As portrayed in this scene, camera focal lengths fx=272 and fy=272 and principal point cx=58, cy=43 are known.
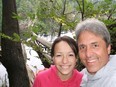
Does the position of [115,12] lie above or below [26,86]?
above

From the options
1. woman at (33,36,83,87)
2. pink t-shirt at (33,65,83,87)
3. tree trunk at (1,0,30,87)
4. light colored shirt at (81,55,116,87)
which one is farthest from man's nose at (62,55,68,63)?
tree trunk at (1,0,30,87)

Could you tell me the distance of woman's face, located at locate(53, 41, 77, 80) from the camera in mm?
2883

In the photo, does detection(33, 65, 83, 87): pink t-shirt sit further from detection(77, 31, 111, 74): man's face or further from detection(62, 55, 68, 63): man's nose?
detection(77, 31, 111, 74): man's face

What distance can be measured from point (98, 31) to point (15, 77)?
224 inches

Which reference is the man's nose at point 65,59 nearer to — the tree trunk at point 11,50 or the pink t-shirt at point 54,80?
the pink t-shirt at point 54,80

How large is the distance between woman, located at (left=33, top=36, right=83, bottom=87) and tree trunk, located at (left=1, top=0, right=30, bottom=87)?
4262 millimetres

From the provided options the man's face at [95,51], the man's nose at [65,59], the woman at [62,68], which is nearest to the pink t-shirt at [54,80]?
the woman at [62,68]

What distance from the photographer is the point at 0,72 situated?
9.04 metres

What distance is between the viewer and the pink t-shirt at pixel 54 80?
301 cm

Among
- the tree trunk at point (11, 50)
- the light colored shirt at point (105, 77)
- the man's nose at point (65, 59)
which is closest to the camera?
the light colored shirt at point (105, 77)

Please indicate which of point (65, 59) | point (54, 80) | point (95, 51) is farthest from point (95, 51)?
point (54, 80)

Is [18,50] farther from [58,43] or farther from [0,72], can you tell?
[58,43]

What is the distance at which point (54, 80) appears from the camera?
305 cm

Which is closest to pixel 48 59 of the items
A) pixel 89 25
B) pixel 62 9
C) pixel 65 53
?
pixel 62 9
